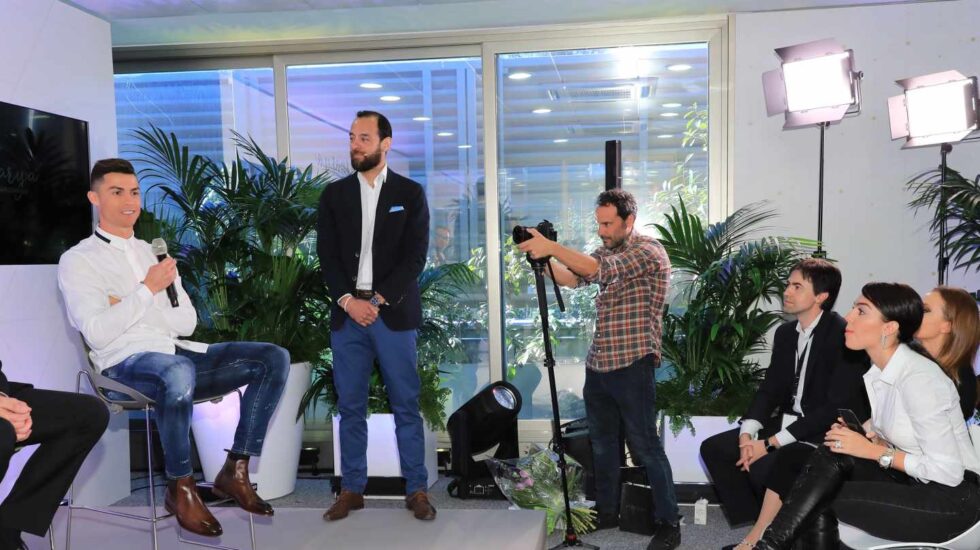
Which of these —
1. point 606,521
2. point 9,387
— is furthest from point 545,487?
point 9,387

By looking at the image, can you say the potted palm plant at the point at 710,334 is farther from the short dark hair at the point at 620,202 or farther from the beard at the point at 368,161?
the beard at the point at 368,161

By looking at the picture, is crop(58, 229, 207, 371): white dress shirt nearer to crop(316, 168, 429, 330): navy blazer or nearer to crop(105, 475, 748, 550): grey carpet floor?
crop(316, 168, 429, 330): navy blazer

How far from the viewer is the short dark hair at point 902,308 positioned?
8.64 ft

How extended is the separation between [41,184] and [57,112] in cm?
40

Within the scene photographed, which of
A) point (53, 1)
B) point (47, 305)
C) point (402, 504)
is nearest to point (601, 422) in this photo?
point (402, 504)

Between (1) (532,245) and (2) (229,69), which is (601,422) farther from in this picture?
(2) (229,69)

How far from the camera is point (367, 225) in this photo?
3.68 metres

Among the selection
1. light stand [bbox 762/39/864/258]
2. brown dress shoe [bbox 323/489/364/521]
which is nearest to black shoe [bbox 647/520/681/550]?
brown dress shoe [bbox 323/489/364/521]

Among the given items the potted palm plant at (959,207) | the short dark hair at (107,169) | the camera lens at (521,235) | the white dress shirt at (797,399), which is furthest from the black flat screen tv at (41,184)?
the potted palm plant at (959,207)

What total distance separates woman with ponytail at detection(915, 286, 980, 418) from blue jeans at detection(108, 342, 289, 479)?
239cm

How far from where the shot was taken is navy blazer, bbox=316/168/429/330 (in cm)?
359

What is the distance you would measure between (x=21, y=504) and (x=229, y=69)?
381 cm

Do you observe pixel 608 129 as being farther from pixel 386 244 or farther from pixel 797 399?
pixel 797 399

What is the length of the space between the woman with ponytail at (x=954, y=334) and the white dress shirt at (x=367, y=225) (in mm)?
2164
